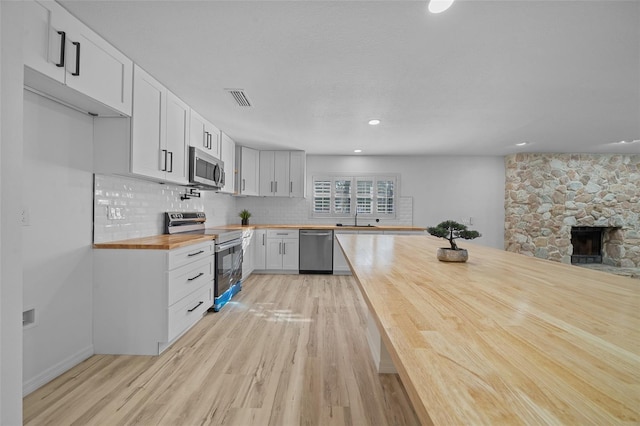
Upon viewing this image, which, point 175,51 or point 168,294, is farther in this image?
point 168,294

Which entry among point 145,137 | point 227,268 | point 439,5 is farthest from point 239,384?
point 439,5

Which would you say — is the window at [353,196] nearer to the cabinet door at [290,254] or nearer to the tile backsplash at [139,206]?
the cabinet door at [290,254]

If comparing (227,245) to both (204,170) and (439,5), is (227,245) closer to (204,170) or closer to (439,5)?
(204,170)

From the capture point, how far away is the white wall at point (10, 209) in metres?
1.18

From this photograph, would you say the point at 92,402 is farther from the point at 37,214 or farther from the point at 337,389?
the point at 337,389

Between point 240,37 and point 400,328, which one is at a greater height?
point 240,37

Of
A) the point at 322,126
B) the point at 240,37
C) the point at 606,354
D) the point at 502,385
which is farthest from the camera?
the point at 322,126

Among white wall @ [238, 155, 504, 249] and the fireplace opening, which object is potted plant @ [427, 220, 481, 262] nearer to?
white wall @ [238, 155, 504, 249]

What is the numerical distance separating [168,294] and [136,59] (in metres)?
1.83

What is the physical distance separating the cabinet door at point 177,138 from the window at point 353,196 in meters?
3.10

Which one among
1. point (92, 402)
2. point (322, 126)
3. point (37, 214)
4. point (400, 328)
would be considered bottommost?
point (92, 402)

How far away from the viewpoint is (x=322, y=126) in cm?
399

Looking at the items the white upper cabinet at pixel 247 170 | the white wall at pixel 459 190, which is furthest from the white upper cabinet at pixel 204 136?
the white wall at pixel 459 190

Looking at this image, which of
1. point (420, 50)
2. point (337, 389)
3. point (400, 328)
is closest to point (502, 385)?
point (400, 328)
